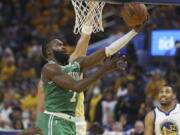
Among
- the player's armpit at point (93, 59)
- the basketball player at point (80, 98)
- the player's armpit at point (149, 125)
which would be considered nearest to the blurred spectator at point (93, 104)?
the player's armpit at point (149, 125)

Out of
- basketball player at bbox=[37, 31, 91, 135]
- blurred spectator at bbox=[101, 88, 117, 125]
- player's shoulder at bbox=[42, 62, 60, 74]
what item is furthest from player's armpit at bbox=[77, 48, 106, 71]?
blurred spectator at bbox=[101, 88, 117, 125]

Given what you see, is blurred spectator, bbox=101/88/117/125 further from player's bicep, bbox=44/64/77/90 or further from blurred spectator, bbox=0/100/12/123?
player's bicep, bbox=44/64/77/90

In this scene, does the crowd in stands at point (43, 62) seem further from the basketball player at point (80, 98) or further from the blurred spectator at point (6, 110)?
the basketball player at point (80, 98)

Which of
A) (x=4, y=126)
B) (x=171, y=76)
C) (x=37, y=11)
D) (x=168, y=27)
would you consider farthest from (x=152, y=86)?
(x=37, y=11)

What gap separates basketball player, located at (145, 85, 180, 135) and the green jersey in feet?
6.81

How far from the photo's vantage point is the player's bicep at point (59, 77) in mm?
5176

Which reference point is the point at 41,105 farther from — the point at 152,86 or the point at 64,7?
the point at 64,7

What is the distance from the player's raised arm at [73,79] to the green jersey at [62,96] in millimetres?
103

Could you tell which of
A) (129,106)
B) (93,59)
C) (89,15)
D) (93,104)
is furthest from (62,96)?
(93,104)

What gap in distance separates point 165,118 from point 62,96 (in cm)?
233

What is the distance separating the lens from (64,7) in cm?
1691

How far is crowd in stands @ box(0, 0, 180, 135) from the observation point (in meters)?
10.8

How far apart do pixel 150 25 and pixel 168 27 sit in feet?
1.61

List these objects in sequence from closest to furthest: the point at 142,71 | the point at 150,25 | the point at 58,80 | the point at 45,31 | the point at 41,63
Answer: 1. the point at 58,80
2. the point at 142,71
3. the point at 150,25
4. the point at 41,63
5. the point at 45,31
